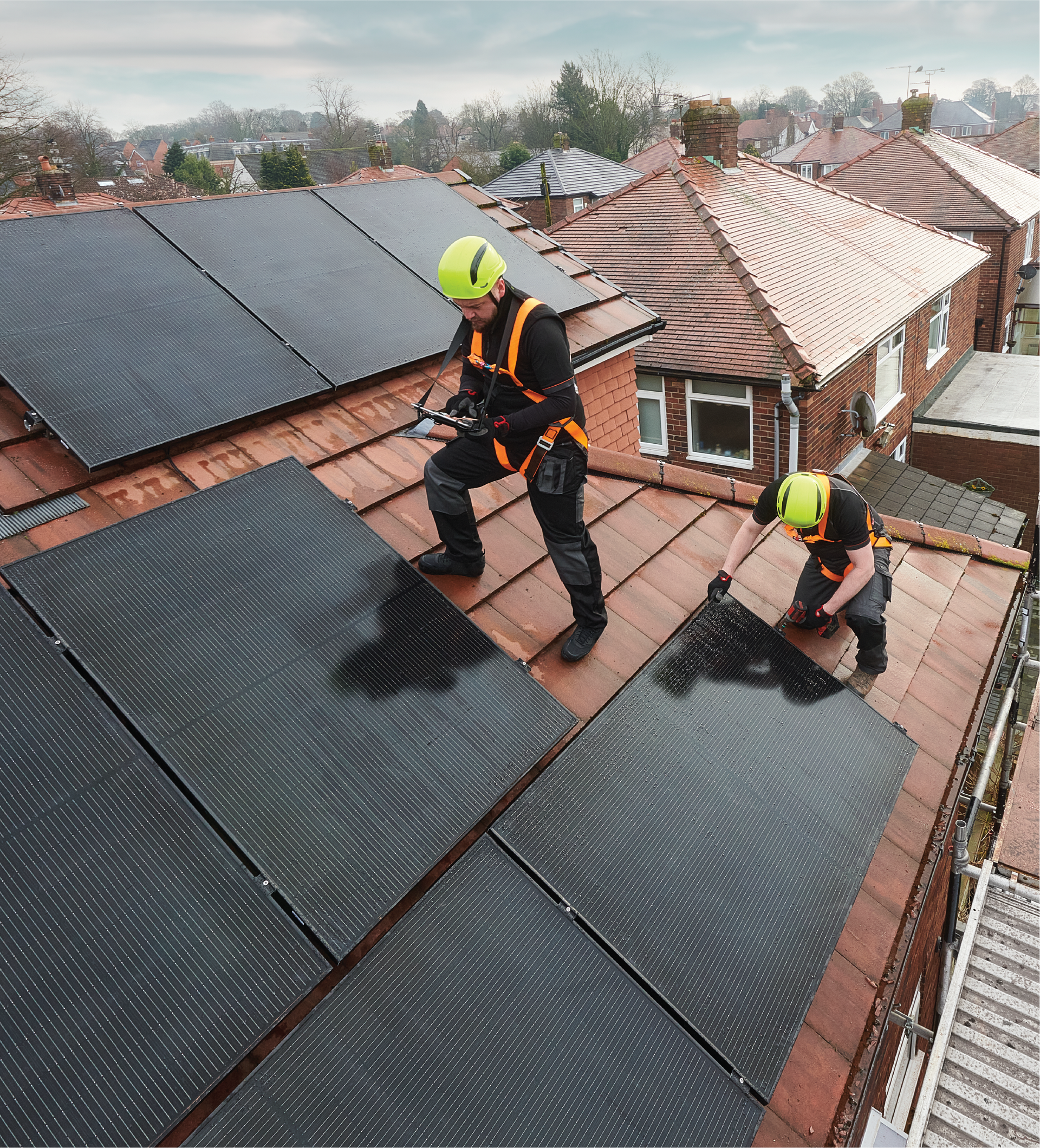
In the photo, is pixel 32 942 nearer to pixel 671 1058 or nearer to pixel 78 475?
pixel 671 1058

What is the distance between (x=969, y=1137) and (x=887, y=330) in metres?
15.2

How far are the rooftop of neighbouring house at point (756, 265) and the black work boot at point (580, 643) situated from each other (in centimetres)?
1121

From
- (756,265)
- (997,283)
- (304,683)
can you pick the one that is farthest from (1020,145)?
(304,683)

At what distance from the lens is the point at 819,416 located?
1512cm

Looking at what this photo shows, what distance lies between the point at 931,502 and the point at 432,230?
12691 mm

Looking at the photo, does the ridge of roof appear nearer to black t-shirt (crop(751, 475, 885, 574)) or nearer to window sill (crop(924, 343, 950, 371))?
window sill (crop(924, 343, 950, 371))

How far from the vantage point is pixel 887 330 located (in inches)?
641

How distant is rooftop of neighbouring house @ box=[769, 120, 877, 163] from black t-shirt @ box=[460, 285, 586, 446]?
6787cm

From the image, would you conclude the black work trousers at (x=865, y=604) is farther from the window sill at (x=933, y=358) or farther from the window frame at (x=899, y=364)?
the window sill at (x=933, y=358)

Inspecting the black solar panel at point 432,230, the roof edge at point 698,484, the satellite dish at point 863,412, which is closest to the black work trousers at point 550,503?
the roof edge at point 698,484

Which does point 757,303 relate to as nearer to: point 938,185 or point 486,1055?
point 486,1055

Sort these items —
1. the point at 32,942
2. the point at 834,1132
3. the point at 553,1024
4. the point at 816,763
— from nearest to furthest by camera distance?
the point at 32,942
the point at 553,1024
the point at 834,1132
the point at 816,763

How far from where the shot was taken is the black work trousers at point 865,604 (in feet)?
17.1

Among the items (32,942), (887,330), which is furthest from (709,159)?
(32,942)
